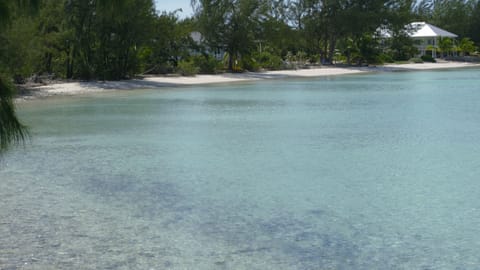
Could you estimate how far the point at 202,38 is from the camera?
4784cm

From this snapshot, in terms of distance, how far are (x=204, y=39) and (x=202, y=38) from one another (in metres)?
0.26

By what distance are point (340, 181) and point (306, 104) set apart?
14020 mm

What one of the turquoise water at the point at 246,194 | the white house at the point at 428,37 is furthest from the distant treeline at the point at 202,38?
the turquoise water at the point at 246,194

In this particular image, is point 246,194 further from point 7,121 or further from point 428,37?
point 428,37

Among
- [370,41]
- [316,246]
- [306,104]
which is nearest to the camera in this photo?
[316,246]

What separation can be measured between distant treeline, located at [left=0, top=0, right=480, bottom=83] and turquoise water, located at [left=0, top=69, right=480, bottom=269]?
4.98 m

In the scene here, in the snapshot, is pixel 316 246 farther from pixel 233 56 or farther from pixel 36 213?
pixel 233 56

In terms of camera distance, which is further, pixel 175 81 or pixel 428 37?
pixel 428 37

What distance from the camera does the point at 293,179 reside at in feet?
35.9

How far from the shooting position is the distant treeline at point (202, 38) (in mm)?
32969

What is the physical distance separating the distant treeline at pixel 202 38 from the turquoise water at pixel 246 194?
4978 mm

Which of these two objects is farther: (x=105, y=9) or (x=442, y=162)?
(x=442, y=162)

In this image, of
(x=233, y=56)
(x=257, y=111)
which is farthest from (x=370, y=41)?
(x=257, y=111)

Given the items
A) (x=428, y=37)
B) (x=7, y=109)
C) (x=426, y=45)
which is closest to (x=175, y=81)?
(x=7, y=109)
